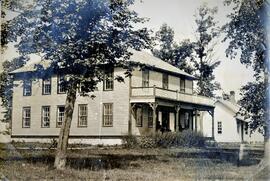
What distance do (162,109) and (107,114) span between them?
4.32 meters

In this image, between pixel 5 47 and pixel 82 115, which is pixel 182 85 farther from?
pixel 5 47

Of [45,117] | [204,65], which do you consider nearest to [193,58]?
[204,65]

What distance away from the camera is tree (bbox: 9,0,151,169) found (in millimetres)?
9172

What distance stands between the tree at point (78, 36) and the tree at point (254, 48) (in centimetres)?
319

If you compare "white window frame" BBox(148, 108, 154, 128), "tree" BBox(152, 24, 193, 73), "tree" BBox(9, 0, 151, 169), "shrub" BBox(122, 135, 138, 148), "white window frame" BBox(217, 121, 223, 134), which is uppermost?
"tree" BBox(152, 24, 193, 73)

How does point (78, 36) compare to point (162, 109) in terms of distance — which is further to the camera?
point (162, 109)

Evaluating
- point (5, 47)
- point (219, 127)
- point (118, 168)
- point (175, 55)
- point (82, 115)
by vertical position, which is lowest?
point (118, 168)

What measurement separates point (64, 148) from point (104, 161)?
1906mm

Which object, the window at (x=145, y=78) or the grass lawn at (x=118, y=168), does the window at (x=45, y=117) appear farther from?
the window at (x=145, y=78)

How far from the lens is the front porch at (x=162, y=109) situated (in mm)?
→ 20391

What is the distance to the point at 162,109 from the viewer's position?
2341cm

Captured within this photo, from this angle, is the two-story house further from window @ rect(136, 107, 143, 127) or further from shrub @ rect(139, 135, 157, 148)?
shrub @ rect(139, 135, 157, 148)

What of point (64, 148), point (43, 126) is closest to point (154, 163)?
point (64, 148)

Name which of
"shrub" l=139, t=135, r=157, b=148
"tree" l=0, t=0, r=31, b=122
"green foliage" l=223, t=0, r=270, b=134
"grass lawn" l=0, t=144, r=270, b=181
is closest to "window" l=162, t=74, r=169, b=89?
"shrub" l=139, t=135, r=157, b=148
